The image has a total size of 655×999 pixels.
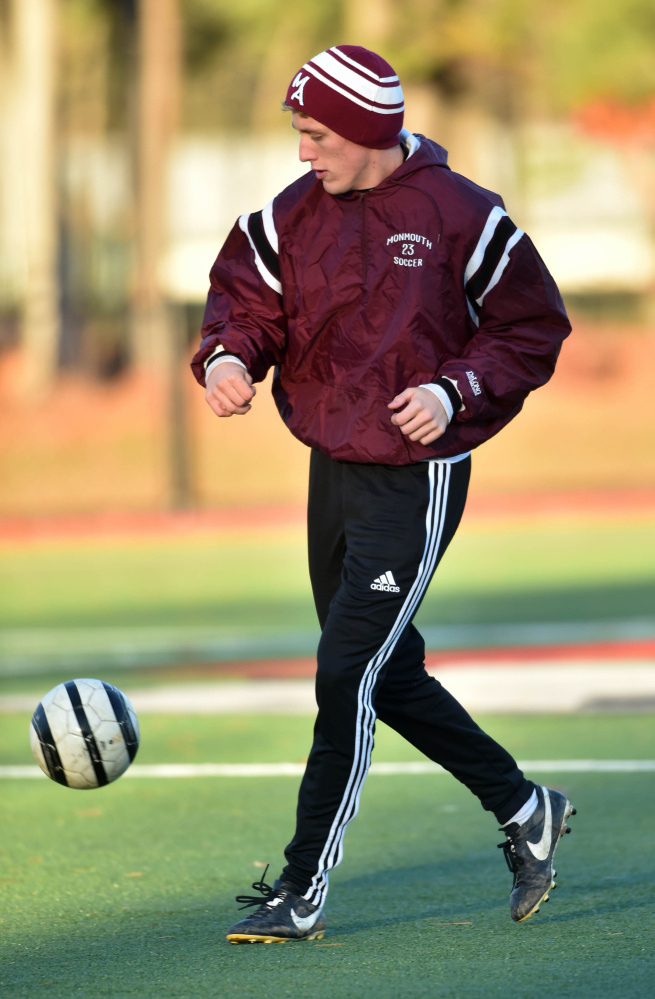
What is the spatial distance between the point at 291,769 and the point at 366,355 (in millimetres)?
2945

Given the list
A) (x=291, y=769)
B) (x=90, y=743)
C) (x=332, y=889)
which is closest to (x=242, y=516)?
(x=291, y=769)

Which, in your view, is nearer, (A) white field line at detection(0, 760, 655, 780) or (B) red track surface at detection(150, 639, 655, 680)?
(A) white field line at detection(0, 760, 655, 780)

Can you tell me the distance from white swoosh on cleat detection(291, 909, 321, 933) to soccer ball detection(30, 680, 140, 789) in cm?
98

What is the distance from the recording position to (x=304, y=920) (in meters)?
4.18

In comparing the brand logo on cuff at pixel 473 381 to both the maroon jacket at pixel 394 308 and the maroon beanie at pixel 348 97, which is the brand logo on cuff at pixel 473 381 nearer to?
the maroon jacket at pixel 394 308

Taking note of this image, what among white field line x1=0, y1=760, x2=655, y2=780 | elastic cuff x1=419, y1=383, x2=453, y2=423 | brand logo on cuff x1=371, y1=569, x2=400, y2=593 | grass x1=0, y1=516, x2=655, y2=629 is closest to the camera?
elastic cuff x1=419, y1=383, x2=453, y2=423

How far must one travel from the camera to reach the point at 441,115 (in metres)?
31.8

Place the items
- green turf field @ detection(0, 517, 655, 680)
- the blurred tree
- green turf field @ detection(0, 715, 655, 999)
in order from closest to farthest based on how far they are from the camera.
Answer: green turf field @ detection(0, 715, 655, 999) < green turf field @ detection(0, 517, 655, 680) < the blurred tree

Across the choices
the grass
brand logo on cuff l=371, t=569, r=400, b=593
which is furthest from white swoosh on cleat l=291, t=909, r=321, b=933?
the grass

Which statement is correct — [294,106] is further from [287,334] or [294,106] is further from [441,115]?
[441,115]

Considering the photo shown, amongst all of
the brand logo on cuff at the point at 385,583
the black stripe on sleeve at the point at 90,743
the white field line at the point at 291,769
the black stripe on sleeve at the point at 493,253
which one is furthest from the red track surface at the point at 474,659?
the black stripe on sleeve at the point at 493,253

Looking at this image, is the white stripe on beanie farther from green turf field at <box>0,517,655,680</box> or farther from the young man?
green turf field at <box>0,517,655,680</box>

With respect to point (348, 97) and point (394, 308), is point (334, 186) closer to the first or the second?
point (348, 97)

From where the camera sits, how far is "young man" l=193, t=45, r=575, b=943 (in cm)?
410
